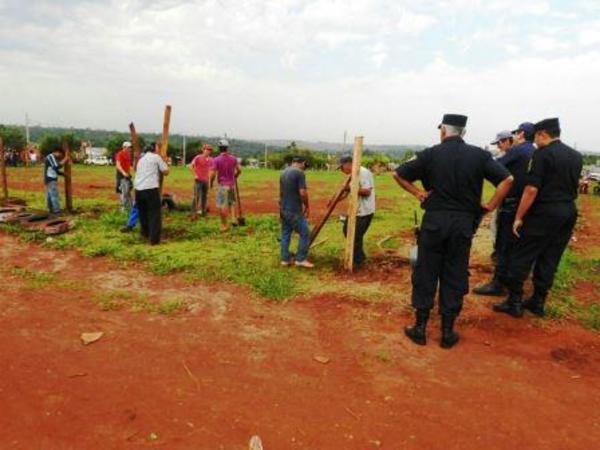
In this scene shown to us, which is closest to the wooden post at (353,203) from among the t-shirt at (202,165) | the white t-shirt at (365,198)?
the white t-shirt at (365,198)

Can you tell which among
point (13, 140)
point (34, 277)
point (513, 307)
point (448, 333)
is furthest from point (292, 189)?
point (13, 140)

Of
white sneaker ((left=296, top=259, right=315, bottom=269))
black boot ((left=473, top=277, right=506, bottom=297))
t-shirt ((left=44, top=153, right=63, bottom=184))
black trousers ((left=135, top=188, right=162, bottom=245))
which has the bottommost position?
white sneaker ((left=296, top=259, right=315, bottom=269))

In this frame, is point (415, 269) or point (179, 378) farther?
point (415, 269)

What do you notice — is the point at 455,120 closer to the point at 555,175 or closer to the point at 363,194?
the point at 555,175

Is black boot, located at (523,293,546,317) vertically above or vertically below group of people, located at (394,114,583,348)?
below

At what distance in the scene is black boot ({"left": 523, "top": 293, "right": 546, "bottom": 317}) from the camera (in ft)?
17.1

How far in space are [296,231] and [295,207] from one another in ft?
1.22

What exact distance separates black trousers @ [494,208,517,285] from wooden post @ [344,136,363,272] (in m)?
1.83

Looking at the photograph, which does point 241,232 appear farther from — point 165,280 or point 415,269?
point 415,269

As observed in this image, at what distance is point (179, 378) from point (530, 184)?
3842 millimetres

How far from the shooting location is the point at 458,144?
4.29 meters

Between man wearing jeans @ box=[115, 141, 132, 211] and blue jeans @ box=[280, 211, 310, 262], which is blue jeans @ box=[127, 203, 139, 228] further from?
blue jeans @ box=[280, 211, 310, 262]

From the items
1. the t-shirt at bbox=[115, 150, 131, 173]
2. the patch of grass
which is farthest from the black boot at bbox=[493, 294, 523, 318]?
the t-shirt at bbox=[115, 150, 131, 173]

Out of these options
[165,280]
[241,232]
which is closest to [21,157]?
[241,232]
